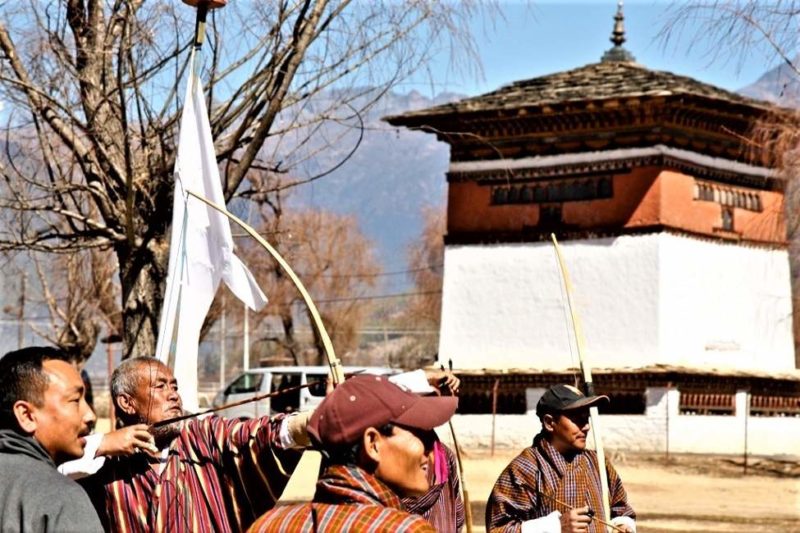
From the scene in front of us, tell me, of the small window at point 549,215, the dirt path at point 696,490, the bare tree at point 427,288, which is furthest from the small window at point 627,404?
the bare tree at point 427,288

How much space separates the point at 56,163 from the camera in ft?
32.7

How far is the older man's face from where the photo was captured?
5.18 m

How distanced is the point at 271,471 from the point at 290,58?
442cm

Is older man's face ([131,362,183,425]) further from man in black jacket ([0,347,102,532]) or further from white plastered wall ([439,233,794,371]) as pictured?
white plastered wall ([439,233,794,371])

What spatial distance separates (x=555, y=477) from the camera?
607cm

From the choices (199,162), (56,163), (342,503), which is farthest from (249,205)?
(342,503)

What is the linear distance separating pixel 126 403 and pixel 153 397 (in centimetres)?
12

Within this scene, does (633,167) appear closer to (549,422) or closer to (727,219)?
(727,219)

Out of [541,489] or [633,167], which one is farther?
[633,167]

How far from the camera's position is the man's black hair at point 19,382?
3933 mm

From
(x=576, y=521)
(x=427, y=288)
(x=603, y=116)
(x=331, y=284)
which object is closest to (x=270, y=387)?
(x=603, y=116)

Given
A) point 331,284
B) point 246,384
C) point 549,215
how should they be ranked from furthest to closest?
1. point 331,284
2. point 246,384
3. point 549,215

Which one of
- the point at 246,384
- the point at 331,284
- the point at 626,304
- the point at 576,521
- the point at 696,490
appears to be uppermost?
the point at 331,284

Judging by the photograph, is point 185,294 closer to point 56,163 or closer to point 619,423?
point 56,163
